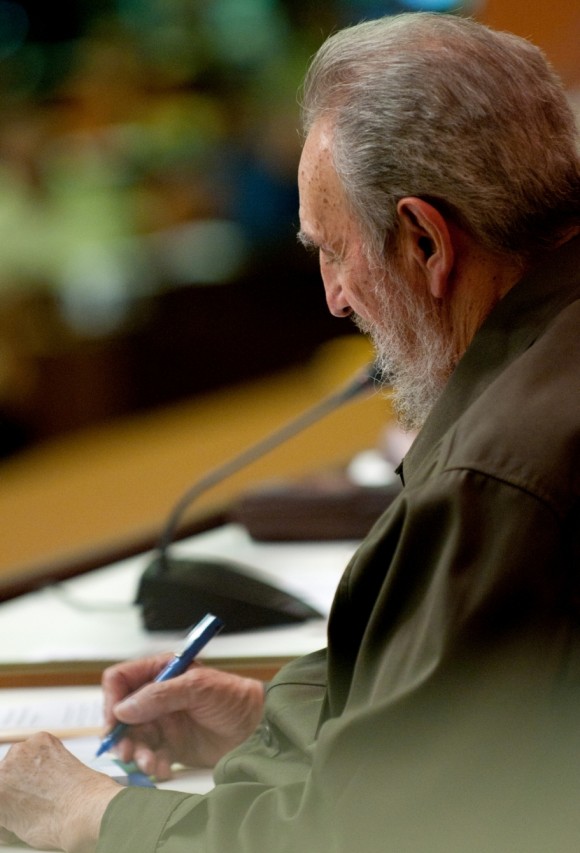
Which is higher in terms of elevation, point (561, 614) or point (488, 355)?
point (488, 355)

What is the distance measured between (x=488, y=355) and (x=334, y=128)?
23cm

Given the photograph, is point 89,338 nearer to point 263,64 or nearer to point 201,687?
point 263,64

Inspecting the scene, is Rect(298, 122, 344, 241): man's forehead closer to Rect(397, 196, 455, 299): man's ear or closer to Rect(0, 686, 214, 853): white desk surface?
Rect(397, 196, 455, 299): man's ear

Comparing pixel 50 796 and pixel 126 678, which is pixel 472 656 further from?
pixel 126 678

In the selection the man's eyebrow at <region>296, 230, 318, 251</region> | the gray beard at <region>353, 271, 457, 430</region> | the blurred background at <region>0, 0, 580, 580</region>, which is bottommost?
the blurred background at <region>0, 0, 580, 580</region>

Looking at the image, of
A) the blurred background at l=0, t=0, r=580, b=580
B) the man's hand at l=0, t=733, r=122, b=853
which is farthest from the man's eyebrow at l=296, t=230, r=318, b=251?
the blurred background at l=0, t=0, r=580, b=580

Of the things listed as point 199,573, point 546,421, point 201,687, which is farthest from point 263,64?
point 546,421

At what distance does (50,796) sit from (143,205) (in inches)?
151

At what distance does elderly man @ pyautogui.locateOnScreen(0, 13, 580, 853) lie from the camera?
754mm

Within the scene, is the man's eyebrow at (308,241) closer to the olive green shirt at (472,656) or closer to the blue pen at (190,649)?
the olive green shirt at (472,656)

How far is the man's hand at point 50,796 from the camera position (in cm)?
98

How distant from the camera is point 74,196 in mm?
4492

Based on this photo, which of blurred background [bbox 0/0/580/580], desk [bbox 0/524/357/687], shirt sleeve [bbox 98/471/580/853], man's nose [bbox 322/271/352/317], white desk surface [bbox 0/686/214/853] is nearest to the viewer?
shirt sleeve [bbox 98/471/580/853]

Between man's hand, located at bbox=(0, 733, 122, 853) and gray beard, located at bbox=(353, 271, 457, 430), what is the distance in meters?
0.41
